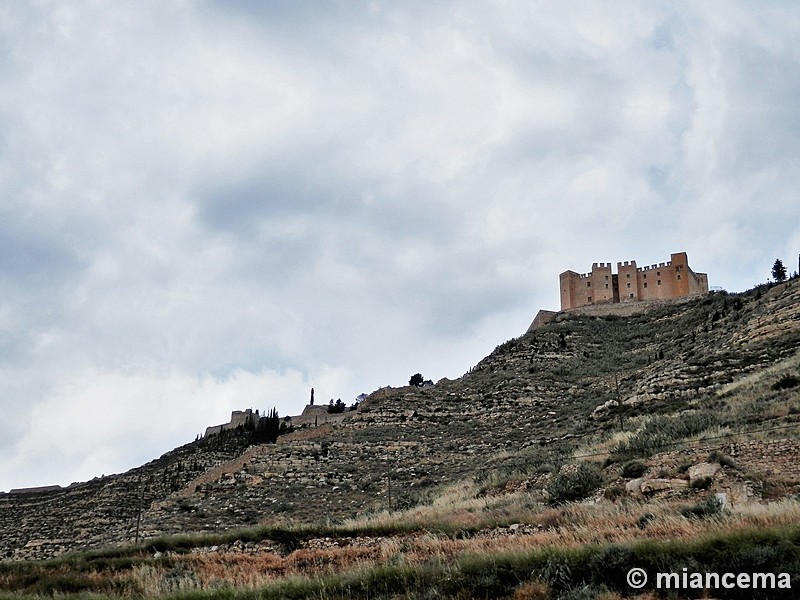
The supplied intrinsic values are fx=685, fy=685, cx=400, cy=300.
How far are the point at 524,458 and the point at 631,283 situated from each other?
142 ft

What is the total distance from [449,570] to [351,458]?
2572 cm

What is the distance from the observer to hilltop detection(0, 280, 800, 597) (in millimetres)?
12328

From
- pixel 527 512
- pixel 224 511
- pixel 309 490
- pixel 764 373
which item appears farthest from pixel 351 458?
pixel 527 512

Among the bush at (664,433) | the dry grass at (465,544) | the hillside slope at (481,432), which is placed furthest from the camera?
the hillside slope at (481,432)

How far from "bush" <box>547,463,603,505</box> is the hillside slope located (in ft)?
7.41

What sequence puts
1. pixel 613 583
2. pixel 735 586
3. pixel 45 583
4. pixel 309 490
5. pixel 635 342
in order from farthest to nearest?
pixel 635 342
pixel 309 490
pixel 45 583
pixel 613 583
pixel 735 586

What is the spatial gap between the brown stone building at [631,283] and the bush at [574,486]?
159 ft

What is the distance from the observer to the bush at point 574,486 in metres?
14.3

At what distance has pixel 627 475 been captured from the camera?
14.3 metres

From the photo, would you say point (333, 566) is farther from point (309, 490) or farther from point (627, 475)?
point (309, 490)

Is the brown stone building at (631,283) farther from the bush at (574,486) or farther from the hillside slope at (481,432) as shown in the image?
the bush at (574,486)

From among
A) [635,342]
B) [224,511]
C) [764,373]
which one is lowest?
[224,511]

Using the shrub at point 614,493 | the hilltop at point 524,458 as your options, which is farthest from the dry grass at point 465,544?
the shrub at point 614,493

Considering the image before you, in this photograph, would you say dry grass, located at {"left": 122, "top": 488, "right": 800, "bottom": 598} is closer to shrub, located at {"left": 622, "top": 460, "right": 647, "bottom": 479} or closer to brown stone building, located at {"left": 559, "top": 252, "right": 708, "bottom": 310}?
shrub, located at {"left": 622, "top": 460, "right": 647, "bottom": 479}
